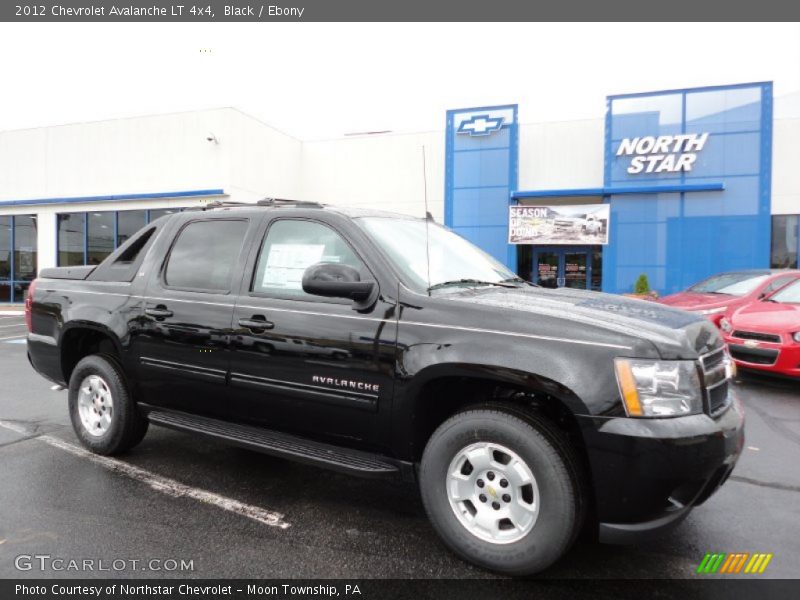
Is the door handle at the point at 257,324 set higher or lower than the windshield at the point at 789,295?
→ lower

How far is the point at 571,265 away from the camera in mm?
20641

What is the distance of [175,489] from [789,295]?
322 inches

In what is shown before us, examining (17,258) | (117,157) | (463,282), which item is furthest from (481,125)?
(17,258)

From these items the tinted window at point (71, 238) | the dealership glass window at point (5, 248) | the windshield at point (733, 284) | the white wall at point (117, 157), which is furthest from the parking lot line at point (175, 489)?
the dealership glass window at point (5, 248)

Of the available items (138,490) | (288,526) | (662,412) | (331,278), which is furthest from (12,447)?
(662,412)

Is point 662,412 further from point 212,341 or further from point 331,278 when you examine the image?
point 212,341

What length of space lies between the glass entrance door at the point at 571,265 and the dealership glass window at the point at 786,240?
543 centimetres

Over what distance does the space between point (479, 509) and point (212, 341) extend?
6.46 ft

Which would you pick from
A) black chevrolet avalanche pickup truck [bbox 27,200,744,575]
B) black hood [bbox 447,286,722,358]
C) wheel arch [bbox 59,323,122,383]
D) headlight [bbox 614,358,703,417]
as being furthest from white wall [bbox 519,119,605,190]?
headlight [bbox 614,358,703,417]

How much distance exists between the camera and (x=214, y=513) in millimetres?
3314

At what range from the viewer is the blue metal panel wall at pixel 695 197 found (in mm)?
17641

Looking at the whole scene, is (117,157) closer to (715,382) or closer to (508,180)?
(508,180)

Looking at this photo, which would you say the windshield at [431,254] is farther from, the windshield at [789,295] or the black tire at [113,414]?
the windshield at [789,295]

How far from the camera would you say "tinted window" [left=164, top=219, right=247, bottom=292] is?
148 inches
